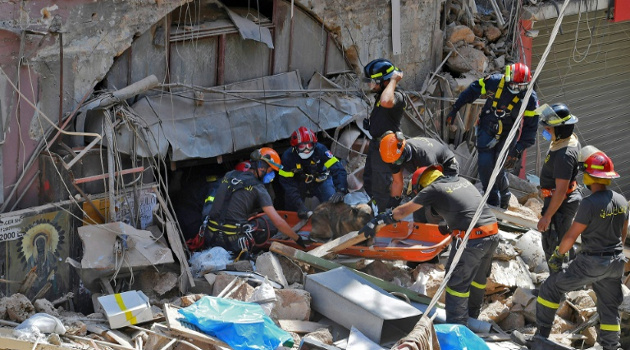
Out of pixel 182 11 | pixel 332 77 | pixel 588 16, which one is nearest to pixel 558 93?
pixel 588 16

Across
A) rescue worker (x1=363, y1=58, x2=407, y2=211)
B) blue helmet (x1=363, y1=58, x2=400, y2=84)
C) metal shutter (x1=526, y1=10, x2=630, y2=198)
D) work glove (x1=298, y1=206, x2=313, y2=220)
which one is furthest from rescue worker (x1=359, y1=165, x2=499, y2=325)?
metal shutter (x1=526, y1=10, x2=630, y2=198)

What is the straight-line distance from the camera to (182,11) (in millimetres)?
10109

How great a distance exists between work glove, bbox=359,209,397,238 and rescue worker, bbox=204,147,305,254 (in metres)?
1.11

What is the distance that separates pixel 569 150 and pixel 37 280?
5.09 meters

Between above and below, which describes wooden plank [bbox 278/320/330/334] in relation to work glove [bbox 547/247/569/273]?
below

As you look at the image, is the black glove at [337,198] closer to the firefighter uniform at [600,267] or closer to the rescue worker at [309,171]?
the rescue worker at [309,171]

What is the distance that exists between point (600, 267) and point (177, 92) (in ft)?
15.6

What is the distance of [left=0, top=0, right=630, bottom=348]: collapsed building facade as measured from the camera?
8875 mm

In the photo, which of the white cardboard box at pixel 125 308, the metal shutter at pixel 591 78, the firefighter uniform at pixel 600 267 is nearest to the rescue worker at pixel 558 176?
the firefighter uniform at pixel 600 267

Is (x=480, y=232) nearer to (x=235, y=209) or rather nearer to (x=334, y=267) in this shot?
(x=334, y=267)

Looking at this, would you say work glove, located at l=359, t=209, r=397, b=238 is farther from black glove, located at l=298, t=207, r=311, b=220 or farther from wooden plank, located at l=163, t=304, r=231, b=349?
wooden plank, located at l=163, t=304, r=231, b=349

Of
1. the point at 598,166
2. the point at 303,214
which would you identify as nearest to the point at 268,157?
the point at 303,214

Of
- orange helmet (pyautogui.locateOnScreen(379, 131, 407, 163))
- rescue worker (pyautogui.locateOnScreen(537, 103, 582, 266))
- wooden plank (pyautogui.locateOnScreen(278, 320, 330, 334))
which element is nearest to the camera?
wooden plank (pyautogui.locateOnScreen(278, 320, 330, 334))

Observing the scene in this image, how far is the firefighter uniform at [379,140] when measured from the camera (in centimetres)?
1009
